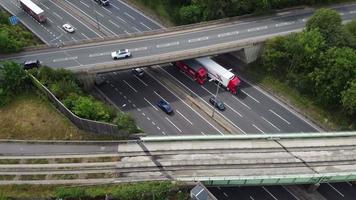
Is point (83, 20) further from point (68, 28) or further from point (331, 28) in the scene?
point (331, 28)

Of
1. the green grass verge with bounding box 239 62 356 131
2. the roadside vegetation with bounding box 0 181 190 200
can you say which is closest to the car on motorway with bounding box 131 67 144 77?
the green grass verge with bounding box 239 62 356 131

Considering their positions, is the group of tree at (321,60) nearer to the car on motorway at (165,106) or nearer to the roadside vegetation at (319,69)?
the roadside vegetation at (319,69)

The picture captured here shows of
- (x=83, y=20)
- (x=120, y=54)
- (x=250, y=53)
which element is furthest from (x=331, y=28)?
(x=83, y=20)

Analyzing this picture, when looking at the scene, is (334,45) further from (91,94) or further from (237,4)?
(91,94)

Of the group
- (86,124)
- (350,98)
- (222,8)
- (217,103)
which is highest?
(222,8)

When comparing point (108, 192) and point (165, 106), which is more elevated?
point (165, 106)

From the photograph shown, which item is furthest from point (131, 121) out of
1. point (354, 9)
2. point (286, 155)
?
point (354, 9)
